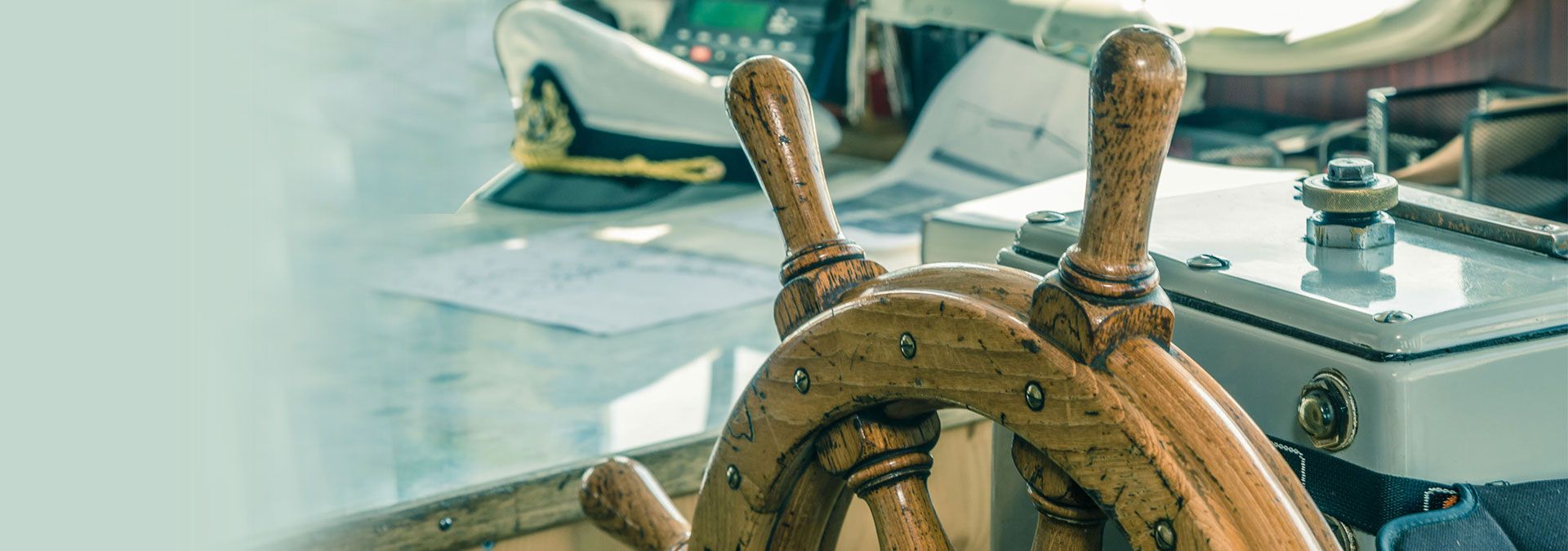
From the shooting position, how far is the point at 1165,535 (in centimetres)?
35

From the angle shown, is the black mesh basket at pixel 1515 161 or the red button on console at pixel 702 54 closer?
the black mesh basket at pixel 1515 161

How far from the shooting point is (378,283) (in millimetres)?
1380

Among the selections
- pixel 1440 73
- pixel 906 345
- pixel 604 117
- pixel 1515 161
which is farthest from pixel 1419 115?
pixel 906 345

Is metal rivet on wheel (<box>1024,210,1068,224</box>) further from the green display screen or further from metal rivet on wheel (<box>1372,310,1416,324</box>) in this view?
the green display screen

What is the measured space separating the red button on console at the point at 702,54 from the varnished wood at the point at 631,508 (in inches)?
54.1

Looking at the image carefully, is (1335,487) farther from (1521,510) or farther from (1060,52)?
(1060,52)

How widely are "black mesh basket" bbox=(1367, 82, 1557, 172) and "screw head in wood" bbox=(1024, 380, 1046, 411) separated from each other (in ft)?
3.24

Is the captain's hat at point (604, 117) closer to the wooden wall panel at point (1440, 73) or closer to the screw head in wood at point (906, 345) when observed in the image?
the wooden wall panel at point (1440, 73)

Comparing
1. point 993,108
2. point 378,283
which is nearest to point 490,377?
point 378,283

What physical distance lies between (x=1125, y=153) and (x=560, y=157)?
1.49 m

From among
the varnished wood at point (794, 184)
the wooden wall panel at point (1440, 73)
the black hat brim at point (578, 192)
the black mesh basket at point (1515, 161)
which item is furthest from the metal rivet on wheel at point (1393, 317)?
the black hat brim at point (578, 192)

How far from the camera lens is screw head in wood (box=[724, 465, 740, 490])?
1.59ft

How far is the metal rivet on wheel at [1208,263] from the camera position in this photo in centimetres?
50

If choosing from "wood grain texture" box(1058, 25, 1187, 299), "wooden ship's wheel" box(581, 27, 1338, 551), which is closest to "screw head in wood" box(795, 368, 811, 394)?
"wooden ship's wheel" box(581, 27, 1338, 551)
